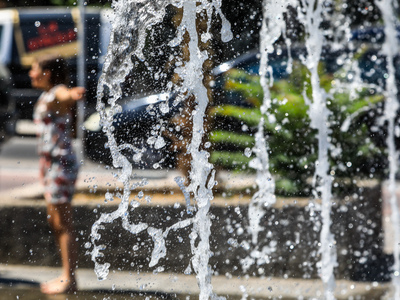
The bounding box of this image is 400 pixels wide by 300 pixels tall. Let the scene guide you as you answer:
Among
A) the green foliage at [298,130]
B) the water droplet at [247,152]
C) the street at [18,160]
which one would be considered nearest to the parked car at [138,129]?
the street at [18,160]

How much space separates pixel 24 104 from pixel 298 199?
1.56m

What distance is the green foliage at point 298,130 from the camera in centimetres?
303

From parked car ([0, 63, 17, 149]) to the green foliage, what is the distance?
100 cm

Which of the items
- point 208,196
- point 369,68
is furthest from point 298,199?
point 369,68

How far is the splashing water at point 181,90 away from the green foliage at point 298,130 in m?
0.33

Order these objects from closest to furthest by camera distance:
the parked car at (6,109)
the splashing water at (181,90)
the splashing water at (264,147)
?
the splashing water at (181,90), the parked car at (6,109), the splashing water at (264,147)

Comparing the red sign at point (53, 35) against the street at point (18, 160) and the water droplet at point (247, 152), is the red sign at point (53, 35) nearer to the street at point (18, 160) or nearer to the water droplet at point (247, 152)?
the street at point (18, 160)

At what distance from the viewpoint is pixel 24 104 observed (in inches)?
101

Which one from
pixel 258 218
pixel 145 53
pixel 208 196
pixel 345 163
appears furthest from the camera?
pixel 345 163

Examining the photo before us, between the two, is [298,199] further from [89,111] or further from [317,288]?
[89,111]

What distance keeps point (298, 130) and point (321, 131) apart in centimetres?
16

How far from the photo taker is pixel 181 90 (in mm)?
2504

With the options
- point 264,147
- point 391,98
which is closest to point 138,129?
point 264,147

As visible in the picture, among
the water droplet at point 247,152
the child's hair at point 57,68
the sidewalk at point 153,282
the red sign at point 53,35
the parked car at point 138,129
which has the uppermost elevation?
the red sign at point 53,35
